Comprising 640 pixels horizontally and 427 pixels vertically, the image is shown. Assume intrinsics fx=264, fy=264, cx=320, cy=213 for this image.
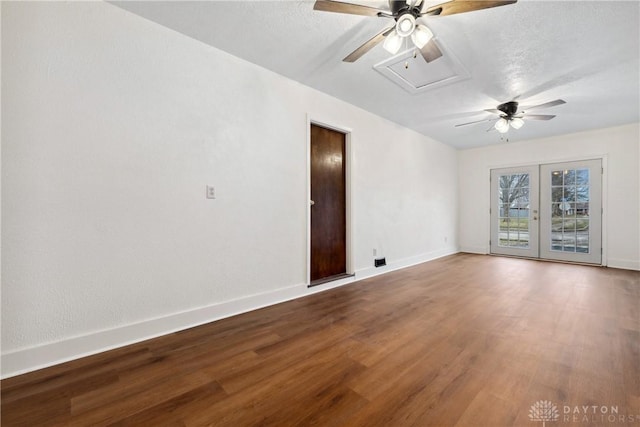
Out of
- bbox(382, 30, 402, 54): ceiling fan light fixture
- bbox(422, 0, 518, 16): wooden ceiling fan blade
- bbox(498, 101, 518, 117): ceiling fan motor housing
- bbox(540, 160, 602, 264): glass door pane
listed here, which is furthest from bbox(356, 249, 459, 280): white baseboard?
bbox(422, 0, 518, 16): wooden ceiling fan blade

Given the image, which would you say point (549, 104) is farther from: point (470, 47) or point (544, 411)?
point (544, 411)

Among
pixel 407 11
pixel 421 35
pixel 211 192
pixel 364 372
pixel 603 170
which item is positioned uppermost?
pixel 407 11

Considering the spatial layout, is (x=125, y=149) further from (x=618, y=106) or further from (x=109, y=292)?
(x=618, y=106)

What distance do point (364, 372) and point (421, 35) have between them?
2.34m

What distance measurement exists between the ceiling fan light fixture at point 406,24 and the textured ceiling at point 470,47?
0.35 metres

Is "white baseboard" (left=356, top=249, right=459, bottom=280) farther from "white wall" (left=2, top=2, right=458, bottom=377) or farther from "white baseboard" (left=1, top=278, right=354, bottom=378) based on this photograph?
"white baseboard" (left=1, top=278, right=354, bottom=378)

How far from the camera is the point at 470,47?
2.50 metres

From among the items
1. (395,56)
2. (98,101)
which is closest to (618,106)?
(395,56)

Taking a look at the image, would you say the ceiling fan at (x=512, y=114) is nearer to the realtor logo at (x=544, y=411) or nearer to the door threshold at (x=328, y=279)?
the door threshold at (x=328, y=279)

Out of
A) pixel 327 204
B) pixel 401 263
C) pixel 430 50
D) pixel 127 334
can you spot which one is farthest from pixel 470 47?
pixel 127 334

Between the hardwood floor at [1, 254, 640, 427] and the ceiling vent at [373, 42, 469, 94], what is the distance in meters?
2.52

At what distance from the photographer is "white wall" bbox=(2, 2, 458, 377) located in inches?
68.2

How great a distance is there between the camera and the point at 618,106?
3855 mm

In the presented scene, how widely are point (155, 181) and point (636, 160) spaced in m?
7.41
